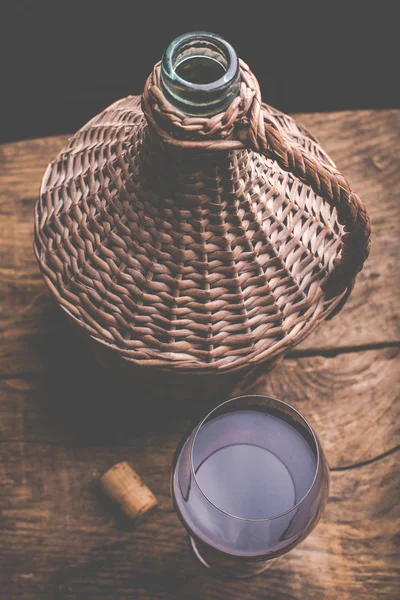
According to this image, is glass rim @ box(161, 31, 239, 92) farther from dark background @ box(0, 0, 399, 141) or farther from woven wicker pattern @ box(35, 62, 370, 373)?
dark background @ box(0, 0, 399, 141)

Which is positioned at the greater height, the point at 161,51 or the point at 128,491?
the point at 161,51

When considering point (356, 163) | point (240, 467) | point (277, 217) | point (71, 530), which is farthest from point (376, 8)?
point (71, 530)

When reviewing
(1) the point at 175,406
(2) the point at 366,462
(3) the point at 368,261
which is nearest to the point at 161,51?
(3) the point at 368,261

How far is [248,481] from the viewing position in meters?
0.76

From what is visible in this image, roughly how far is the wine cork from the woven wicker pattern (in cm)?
20

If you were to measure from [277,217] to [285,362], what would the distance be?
28 centimetres

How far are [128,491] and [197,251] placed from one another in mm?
323

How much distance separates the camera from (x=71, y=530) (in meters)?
0.83

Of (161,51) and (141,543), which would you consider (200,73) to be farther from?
(161,51)

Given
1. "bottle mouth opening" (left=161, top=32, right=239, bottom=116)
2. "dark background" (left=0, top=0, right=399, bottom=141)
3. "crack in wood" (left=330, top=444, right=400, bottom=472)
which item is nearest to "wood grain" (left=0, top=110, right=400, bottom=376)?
"crack in wood" (left=330, top=444, right=400, bottom=472)

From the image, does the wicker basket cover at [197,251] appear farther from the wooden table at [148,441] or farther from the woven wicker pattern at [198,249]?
the wooden table at [148,441]

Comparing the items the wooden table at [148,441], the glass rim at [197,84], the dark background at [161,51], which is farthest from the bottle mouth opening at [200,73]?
the dark background at [161,51]

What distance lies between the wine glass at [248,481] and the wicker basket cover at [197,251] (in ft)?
0.21

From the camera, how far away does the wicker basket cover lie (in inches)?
25.5
